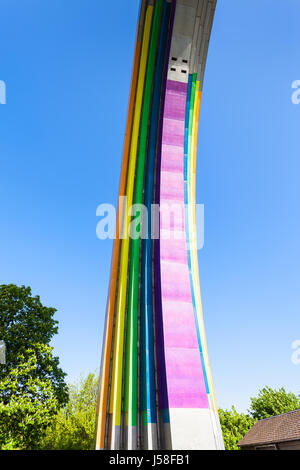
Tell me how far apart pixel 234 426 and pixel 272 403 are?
5.41 meters

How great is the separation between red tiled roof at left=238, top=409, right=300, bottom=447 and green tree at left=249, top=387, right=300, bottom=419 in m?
6.12

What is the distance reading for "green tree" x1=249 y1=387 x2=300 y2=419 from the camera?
1300 inches

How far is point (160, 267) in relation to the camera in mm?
9000

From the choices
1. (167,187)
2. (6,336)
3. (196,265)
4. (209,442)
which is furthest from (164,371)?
(6,336)

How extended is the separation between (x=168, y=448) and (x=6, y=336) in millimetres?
11267

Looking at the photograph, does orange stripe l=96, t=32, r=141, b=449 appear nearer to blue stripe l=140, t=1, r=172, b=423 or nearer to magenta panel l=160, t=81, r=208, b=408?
blue stripe l=140, t=1, r=172, b=423

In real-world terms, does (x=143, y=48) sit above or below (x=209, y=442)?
above

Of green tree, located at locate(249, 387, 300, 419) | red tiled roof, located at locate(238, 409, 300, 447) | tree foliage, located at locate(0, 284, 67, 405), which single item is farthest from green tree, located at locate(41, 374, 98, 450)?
green tree, located at locate(249, 387, 300, 419)

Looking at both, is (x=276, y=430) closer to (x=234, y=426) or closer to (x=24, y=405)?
(x=234, y=426)

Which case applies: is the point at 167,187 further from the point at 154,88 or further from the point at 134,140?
the point at 154,88

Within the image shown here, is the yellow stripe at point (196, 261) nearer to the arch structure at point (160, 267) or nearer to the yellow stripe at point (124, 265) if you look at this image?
the arch structure at point (160, 267)

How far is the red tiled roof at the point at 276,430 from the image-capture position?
68.0 feet

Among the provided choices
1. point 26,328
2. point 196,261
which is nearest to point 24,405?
point 26,328

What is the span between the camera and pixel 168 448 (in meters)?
6.65
